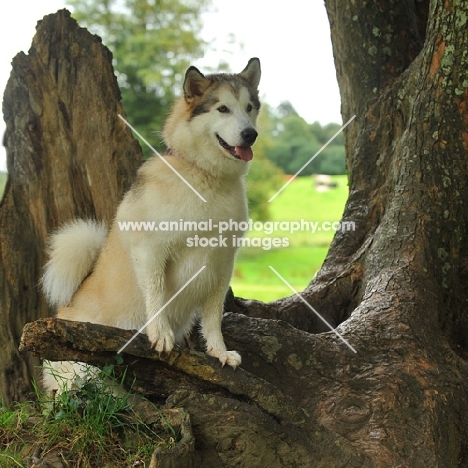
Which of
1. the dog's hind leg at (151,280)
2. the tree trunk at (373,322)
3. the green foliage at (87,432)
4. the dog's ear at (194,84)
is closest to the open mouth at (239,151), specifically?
the dog's ear at (194,84)

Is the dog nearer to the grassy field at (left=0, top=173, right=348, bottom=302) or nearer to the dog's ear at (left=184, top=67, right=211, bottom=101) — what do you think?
the dog's ear at (left=184, top=67, right=211, bottom=101)

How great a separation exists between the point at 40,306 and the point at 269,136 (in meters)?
7.42

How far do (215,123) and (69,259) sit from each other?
52.1 inches

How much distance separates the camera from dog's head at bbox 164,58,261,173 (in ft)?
11.7

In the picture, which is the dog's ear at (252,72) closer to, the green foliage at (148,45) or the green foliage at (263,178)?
the green foliage at (263,178)

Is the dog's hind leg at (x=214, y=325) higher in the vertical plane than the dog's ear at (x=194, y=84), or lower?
lower

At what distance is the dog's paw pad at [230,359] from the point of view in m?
3.37

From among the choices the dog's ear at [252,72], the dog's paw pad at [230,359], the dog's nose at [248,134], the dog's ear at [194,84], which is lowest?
the dog's paw pad at [230,359]

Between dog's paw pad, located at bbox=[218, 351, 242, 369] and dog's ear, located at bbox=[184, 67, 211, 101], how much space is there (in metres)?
1.48

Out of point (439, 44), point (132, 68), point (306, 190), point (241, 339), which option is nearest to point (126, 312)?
point (241, 339)

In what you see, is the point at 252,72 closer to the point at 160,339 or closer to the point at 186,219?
the point at 186,219

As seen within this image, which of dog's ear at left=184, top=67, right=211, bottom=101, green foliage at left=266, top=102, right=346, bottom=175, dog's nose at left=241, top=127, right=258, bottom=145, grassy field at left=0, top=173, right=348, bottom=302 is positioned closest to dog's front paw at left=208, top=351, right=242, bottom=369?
dog's nose at left=241, top=127, right=258, bottom=145

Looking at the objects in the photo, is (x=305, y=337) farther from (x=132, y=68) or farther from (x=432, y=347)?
(x=132, y=68)

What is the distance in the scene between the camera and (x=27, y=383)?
466 cm
